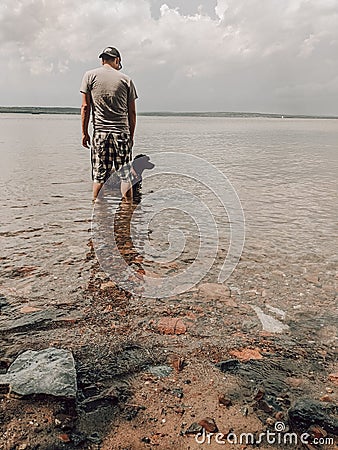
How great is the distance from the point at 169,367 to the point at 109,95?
5.34m

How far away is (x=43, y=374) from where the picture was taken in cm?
270

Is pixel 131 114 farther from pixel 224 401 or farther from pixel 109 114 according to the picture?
pixel 224 401

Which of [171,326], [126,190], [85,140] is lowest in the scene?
[171,326]

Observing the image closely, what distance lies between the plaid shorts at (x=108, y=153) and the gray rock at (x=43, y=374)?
16.2ft

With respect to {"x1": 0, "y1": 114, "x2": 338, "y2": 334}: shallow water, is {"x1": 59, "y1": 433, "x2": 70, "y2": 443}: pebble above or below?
above

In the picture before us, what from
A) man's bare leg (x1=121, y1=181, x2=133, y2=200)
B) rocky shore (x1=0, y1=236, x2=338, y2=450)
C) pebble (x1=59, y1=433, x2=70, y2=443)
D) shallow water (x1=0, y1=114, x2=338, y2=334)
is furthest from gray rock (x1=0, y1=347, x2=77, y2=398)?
man's bare leg (x1=121, y1=181, x2=133, y2=200)

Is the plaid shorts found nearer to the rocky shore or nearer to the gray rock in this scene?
the rocky shore

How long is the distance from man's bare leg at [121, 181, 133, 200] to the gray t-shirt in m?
1.05

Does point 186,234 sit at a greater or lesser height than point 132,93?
lesser

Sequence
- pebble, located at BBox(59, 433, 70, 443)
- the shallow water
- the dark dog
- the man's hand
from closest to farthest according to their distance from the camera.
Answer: pebble, located at BBox(59, 433, 70, 443)
the shallow water
the man's hand
the dark dog

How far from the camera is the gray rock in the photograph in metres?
2.56

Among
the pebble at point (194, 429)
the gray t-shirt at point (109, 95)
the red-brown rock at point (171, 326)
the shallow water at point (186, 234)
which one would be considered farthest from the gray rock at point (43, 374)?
the gray t-shirt at point (109, 95)

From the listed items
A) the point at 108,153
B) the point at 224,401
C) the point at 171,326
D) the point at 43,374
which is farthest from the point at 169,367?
the point at 108,153

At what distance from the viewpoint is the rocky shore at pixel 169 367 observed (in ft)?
7.70
